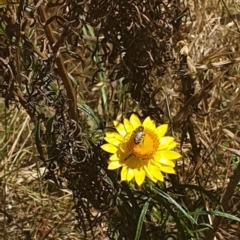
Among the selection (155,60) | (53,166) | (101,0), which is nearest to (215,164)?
(155,60)

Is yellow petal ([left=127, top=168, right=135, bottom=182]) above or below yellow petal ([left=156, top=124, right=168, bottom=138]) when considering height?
below

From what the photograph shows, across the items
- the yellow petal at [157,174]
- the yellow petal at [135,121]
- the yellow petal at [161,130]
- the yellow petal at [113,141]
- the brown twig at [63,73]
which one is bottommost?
the yellow petal at [157,174]

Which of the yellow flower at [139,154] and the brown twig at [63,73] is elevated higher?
the brown twig at [63,73]

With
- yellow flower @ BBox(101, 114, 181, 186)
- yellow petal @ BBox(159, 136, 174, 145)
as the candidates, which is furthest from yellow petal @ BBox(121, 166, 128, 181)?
yellow petal @ BBox(159, 136, 174, 145)

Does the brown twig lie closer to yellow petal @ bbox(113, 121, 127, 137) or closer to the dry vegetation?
the dry vegetation

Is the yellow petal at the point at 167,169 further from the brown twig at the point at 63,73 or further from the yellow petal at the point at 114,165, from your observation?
the brown twig at the point at 63,73

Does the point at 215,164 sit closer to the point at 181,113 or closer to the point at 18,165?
the point at 181,113

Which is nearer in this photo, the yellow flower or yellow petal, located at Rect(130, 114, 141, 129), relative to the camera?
the yellow flower

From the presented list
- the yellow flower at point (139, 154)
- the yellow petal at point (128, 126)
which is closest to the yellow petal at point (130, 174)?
the yellow flower at point (139, 154)
